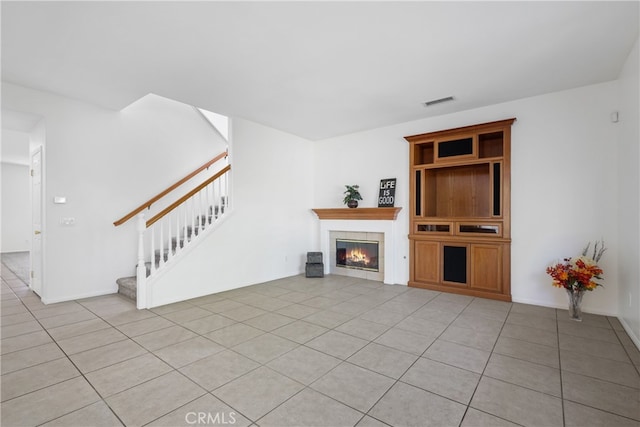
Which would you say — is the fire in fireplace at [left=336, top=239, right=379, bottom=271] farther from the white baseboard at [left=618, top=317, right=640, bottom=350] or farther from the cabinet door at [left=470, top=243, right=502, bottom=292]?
the white baseboard at [left=618, top=317, right=640, bottom=350]

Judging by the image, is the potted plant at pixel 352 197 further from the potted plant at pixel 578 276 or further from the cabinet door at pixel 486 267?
the potted plant at pixel 578 276

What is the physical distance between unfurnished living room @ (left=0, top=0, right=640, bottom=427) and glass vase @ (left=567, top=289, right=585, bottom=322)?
1cm

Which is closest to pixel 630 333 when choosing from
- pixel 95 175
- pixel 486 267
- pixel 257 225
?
pixel 486 267

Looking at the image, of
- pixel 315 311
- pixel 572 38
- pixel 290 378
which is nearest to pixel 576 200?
pixel 572 38

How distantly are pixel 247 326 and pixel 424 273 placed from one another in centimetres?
314

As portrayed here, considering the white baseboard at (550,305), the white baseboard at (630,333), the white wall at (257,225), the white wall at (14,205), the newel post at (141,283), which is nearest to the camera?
the white baseboard at (630,333)

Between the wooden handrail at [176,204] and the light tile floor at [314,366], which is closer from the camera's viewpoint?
the light tile floor at [314,366]

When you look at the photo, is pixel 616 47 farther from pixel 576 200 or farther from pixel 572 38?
pixel 576 200

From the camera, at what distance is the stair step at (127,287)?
13.7ft

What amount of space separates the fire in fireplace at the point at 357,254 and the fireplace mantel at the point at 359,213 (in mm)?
525

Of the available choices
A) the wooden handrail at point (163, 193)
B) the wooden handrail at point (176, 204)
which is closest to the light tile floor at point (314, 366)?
the wooden handrail at point (176, 204)

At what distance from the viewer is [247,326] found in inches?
129

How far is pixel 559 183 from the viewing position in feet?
13.0

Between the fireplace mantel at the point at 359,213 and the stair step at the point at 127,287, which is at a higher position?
the fireplace mantel at the point at 359,213
